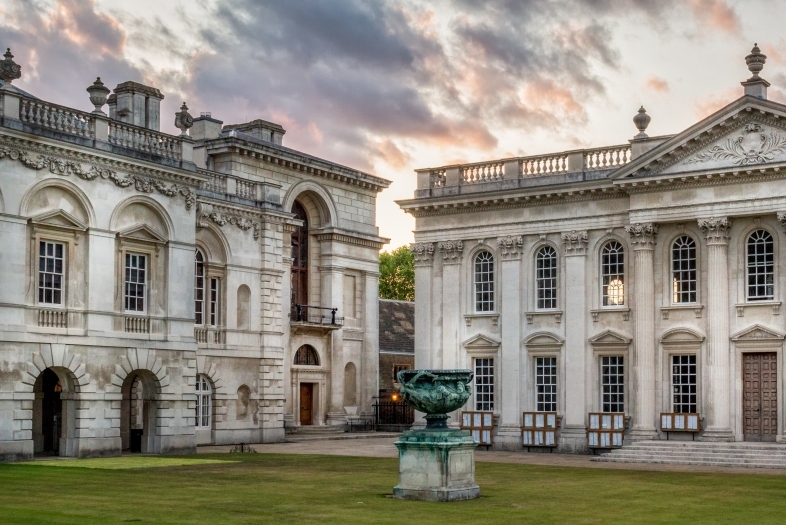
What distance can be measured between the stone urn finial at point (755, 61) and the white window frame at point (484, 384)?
13807 mm

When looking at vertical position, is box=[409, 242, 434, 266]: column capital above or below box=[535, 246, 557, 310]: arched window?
above

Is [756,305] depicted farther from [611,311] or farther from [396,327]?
[396,327]

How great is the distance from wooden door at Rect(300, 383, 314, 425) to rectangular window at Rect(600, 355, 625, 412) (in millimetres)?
15934

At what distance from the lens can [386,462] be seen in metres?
32.1

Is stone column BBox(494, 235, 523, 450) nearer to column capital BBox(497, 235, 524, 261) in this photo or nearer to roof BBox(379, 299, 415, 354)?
column capital BBox(497, 235, 524, 261)

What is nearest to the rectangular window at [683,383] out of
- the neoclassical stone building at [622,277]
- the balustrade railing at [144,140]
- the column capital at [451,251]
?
the neoclassical stone building at [622,277]

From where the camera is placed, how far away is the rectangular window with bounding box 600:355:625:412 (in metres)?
39.5

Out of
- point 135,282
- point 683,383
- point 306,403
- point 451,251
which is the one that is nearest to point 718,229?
point 683,383

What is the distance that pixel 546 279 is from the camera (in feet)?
136

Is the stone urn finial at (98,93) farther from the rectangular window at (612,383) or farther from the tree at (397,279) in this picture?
the tree at (397,279)

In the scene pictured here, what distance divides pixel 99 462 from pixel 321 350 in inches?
822

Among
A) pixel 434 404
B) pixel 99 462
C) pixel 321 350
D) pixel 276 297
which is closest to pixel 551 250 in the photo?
pixel 276 297

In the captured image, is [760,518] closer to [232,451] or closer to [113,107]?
[232,451]

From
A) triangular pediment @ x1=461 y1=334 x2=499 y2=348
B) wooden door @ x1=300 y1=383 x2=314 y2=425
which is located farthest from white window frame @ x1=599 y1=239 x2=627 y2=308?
wooden door @ x1=300 y1=383 x2=314 y2=425
